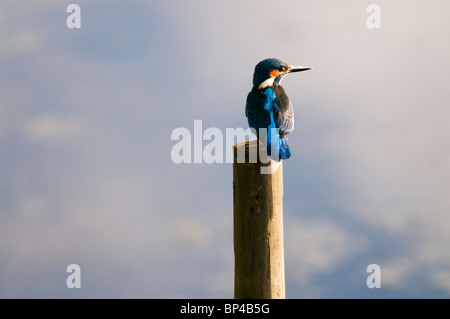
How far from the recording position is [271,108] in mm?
4531

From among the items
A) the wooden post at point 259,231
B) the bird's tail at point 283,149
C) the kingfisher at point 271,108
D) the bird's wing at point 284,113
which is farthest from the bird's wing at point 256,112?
the wooden post at point 259,231

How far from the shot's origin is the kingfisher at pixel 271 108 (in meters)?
4.28

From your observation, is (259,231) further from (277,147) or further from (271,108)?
(271,108)

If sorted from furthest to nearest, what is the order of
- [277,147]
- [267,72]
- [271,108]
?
[267,72], [271,108], [277,147]

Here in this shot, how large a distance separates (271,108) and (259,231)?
1185mm

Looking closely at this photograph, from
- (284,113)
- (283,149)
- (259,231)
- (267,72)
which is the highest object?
(267,72)

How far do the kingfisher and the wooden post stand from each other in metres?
0.25

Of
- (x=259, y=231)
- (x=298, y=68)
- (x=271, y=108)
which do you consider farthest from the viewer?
(x=298, y=68)
